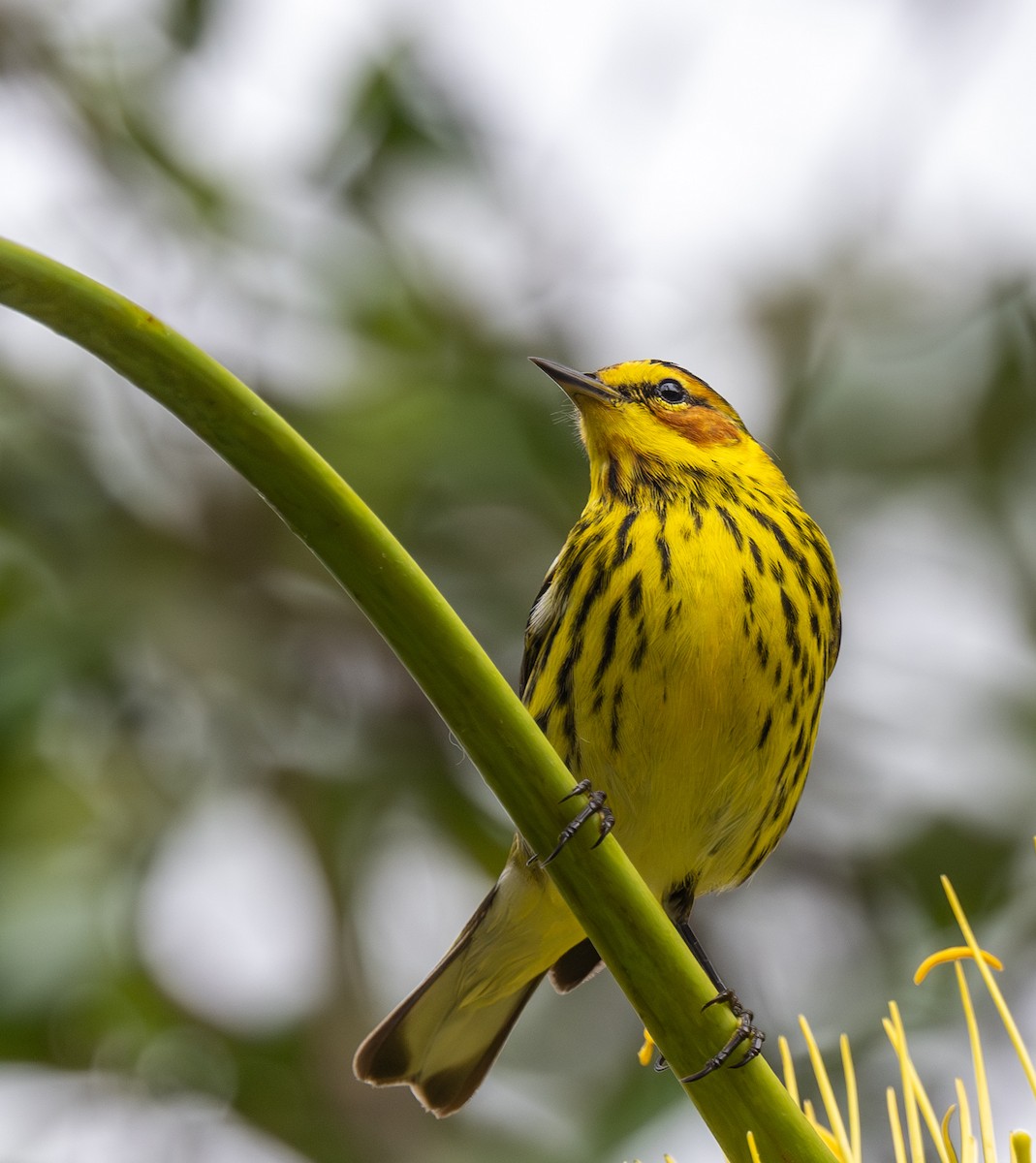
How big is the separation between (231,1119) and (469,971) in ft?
3.82

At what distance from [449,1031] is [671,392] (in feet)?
4.35

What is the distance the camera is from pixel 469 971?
9.88ft

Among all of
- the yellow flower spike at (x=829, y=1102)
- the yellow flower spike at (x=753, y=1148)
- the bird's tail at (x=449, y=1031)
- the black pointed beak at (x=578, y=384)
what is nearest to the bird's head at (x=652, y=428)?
the black pointed beak at (x=578, y=384)

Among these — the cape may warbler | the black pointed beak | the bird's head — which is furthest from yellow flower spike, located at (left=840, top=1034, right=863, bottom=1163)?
the black pointed beak

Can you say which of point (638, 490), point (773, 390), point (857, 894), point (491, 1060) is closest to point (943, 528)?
point (773, 390)

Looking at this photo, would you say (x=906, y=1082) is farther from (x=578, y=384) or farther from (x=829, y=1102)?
(x=578, y=384)

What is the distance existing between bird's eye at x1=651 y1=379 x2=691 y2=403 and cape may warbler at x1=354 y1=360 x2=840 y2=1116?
62mm

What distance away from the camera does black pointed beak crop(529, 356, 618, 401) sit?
2938 millimetres

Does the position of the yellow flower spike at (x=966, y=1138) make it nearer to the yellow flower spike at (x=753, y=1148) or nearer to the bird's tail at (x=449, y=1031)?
the yellow flower spike at (x=753, y=1148)

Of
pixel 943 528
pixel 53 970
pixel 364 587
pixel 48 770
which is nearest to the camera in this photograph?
pixel 364 587

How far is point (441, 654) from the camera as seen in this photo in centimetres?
124

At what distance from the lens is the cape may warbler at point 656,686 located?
2541 millimetres

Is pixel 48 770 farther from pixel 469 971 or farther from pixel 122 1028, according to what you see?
pixel 469 971

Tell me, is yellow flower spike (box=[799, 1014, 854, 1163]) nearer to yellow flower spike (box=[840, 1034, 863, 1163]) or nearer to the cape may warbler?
yellow flower spike (box=[840, 1034, 863, 1163])
